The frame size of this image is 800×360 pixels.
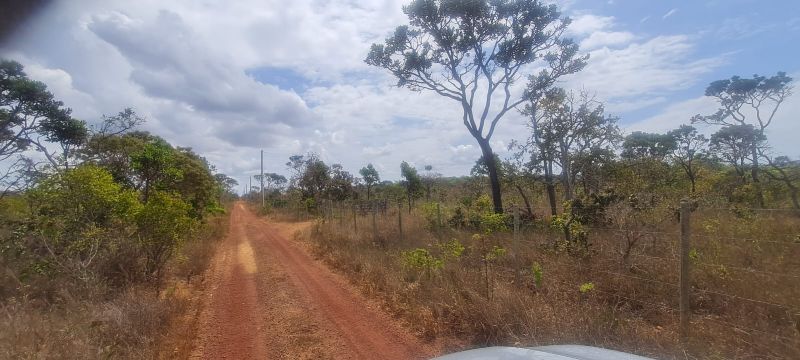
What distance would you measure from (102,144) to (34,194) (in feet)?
27.0

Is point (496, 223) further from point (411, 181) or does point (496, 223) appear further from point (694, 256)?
point (411, 181)

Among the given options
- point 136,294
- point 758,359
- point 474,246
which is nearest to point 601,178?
point 474,246

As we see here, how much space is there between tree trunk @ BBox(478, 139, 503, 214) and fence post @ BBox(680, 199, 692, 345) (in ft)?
30.6

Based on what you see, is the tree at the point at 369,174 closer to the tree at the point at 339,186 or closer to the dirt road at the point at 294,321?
the tree at the point at 339,186

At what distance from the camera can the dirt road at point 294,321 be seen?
571cm

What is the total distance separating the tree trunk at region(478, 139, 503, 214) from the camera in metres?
14.3

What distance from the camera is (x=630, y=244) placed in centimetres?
599

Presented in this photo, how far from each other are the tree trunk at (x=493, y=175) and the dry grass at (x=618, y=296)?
5883 millimetres

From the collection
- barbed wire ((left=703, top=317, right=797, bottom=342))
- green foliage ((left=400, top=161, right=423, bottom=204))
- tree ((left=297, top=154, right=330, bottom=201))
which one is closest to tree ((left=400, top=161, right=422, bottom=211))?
green foliage ((left=400, top=161, right=423, bottom=204))

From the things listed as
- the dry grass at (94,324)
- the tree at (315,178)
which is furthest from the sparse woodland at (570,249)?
the tree at (315,178)

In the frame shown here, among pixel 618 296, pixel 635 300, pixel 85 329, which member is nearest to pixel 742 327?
pixel 635 300

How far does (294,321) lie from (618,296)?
455 cm

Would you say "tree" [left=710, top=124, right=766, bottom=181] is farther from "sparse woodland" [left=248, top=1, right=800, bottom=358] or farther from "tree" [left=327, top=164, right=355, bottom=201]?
"tree" [left=327, top=164, right=355, bottom=201]

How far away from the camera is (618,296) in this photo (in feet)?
18.3
